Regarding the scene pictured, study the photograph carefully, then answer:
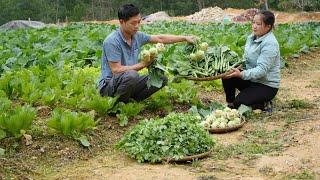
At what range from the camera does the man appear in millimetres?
5840

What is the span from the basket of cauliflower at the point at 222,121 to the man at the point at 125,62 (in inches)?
31.9

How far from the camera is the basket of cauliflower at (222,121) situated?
560cm

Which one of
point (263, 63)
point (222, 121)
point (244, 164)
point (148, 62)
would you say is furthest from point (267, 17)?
point (244, 164)

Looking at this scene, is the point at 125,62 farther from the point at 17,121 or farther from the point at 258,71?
the point at 17,121

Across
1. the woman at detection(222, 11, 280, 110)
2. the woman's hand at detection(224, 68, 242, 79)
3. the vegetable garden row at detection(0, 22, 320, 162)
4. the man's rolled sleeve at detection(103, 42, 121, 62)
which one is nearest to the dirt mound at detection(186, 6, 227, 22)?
the vegetable garden row at detection(0, 22, 320, 162)

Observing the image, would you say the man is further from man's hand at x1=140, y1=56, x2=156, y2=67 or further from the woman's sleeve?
the woman's sleeve

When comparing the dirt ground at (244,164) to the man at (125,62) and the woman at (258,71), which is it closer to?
the woman at (258,71)

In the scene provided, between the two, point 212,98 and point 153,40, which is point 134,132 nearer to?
point 153,40

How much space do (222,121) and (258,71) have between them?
812 mm

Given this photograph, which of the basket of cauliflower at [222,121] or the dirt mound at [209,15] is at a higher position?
the basket of cauliflower at [222,121]

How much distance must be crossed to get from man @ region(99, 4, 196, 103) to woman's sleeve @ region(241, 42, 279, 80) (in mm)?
971

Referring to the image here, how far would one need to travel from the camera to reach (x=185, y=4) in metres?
53.6

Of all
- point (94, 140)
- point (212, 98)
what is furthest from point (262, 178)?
point (212, 98)

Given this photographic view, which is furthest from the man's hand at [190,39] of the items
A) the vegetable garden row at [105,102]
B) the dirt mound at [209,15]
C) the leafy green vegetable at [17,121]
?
the dirt mound at [209,15]
